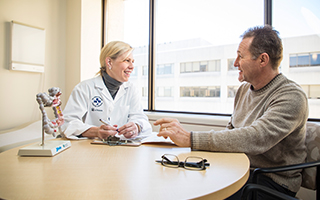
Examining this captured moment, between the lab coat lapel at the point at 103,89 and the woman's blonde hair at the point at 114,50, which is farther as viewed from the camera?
the woman's blonde hair at the point at 114,50

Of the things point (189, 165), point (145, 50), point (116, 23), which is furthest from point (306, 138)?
point (116, 23)

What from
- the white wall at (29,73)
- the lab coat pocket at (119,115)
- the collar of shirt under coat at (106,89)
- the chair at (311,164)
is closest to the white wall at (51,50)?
the white wall at (29,73)

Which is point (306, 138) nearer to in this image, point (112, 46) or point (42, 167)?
point (42, 167)

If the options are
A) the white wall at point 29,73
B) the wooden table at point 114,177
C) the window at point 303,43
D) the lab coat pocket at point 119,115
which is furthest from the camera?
the white wall at point 29,73

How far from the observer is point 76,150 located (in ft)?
3.74

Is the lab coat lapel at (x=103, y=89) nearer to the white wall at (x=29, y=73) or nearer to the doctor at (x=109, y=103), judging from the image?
the doctor at (x=109, y=103)

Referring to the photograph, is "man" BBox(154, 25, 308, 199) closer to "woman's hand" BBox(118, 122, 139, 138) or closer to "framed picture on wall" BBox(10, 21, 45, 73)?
"woman's hand" BBox(118, 122, 139, 138)

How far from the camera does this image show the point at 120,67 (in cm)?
194

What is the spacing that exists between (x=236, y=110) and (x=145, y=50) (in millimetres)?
2091

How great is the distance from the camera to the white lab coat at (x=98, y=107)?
1.57 meters

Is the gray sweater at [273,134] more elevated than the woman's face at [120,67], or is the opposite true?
the woman's face at [120,67]

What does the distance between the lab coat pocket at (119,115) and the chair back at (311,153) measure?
4.47 feet

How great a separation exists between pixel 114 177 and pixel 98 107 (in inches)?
42.7

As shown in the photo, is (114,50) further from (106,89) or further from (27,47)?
(27,47)
